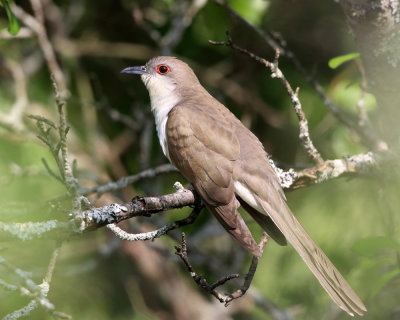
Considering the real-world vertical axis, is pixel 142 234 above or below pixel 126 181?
above

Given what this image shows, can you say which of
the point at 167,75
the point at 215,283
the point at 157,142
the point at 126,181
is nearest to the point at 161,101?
the point at 167,75

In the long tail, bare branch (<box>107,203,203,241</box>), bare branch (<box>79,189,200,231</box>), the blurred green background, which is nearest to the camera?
bare branch (<box>79,189,200,231</box>)

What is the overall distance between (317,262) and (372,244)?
0.37 metres

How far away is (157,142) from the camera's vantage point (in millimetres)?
6117

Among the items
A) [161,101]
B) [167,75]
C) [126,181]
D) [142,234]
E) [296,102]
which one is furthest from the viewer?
[167,75]

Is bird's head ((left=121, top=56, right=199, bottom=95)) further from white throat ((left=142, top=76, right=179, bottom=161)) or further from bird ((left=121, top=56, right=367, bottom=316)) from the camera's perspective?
bird ((left=121, top=56, right=367, bottom=316))

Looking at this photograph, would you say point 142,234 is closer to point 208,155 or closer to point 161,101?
point 208,155

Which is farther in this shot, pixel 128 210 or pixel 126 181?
pixel 126 181

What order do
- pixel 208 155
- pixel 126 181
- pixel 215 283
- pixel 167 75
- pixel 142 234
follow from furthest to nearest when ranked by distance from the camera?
1. pixel 167 75
2. pixel 126 181
3. pixel 208 155
4. pixel 142 234
5. pixel 215 283

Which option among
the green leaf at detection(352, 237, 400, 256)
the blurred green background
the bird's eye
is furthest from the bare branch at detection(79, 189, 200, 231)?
the bird's eye

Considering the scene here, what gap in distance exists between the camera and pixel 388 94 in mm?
3844

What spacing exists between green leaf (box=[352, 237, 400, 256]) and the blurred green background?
3.85ft

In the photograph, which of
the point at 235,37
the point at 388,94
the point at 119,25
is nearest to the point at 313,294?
the point at 388,94

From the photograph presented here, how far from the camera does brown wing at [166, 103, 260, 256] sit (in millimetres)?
3518
